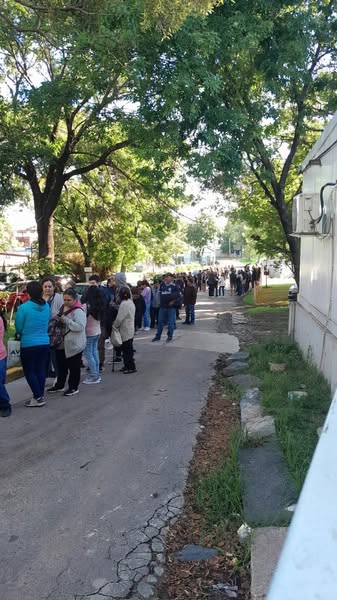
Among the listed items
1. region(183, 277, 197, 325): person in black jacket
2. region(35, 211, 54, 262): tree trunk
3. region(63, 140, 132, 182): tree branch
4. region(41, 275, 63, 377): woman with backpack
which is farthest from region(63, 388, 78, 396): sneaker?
region(35, 211, 54, 262): tree trunk

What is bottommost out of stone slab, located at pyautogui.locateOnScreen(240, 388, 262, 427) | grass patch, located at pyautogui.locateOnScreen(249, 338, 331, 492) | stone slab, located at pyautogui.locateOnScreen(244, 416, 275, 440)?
stone slab, located at pyautogui.locateOnScreen(240, 388, 262, 427)

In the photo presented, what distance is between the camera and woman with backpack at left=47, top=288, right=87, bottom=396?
6.92 m

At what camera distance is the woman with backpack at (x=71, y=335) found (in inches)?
273

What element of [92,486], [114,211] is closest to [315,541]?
[92,486]

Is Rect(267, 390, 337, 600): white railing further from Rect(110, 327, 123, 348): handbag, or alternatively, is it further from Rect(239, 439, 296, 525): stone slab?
Rect(110, 327, 123, 348): handbag

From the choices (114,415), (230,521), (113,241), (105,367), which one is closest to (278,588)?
(230,521)

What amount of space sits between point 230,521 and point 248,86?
12.6 metres

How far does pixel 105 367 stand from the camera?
369 inches

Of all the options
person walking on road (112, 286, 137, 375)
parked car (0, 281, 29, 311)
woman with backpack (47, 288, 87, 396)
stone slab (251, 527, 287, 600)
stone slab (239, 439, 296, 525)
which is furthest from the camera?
parked car (0, 281, 29, 311)

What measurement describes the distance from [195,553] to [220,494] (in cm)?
70

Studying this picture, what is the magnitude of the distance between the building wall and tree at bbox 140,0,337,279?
1847 millimetres

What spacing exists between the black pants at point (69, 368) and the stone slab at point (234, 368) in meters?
2.84

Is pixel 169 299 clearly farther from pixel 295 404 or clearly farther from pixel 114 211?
pixel 114 211

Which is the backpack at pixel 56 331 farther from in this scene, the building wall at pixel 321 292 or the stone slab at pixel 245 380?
the building wall at pixel 321 292
